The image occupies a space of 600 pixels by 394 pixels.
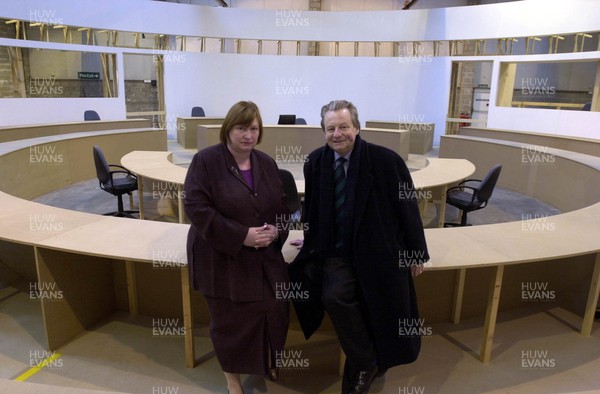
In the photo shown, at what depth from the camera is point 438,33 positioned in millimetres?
10930

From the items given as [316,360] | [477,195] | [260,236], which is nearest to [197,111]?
[477,195]

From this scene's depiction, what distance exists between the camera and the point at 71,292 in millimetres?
2502

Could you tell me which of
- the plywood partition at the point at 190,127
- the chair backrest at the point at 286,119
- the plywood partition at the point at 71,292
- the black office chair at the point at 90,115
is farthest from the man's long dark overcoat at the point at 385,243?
the black office chair at the point at 90,115

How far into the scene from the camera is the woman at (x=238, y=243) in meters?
1.79

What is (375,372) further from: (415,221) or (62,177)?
(62,177)

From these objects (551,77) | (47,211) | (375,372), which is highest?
(551,77)

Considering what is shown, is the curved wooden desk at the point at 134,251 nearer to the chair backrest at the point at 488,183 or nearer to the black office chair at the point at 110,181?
the chair backrest at the point at 488,183

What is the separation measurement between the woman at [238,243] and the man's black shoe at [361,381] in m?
0.38

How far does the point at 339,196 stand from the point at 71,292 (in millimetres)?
1676

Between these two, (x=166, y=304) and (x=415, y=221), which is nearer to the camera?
Answer: (x=415, y=221)

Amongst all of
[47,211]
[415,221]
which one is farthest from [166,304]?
[415,221]

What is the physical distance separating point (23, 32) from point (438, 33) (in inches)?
368

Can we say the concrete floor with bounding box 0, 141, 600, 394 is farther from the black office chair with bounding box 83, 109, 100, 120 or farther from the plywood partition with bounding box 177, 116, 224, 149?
the plywood partition with bounding box 177, 116, 224, 149

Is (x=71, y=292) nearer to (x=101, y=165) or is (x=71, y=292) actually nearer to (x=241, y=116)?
(x=241, y=116)
